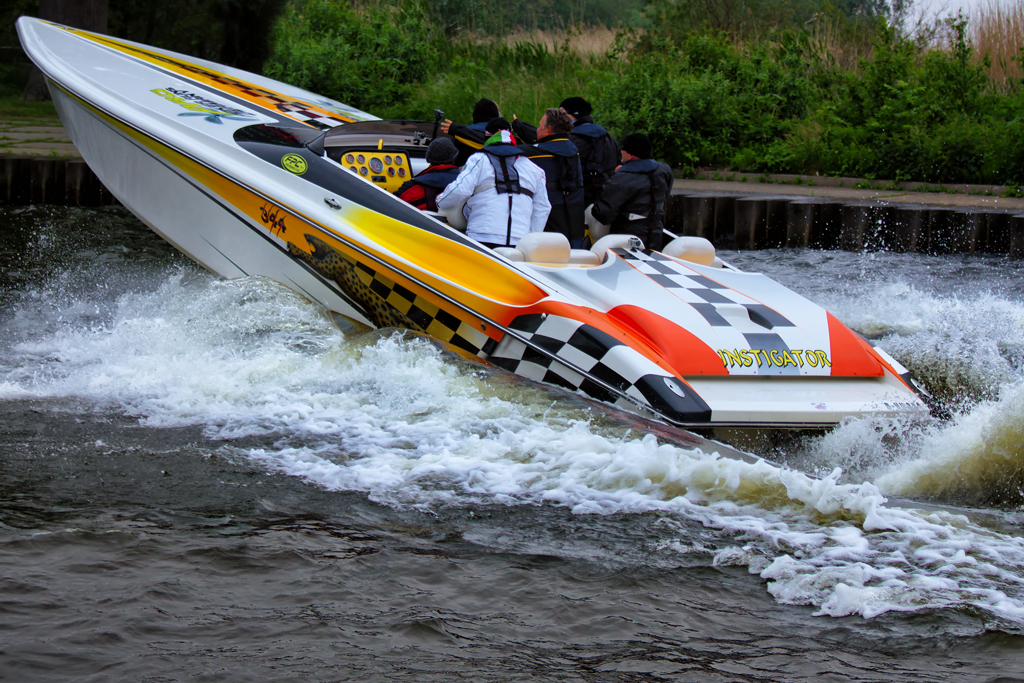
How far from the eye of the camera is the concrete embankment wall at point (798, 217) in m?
7.44

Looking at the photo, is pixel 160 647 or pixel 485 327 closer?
pixel 160 647

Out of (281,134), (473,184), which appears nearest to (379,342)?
(473,184)

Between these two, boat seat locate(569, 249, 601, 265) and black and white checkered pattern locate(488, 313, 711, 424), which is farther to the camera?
boat seat locate(569, 249, 601, 265)

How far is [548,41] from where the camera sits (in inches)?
550

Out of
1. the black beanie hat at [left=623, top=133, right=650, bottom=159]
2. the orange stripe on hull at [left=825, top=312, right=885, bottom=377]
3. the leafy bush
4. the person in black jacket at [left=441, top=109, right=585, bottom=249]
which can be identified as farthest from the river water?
the leafy bush

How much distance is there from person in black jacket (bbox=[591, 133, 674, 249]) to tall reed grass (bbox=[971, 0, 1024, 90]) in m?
7.46

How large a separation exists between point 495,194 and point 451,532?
222cm

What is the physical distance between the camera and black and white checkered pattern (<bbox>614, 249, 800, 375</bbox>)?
144 inches

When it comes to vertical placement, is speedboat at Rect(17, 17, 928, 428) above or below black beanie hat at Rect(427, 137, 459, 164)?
below

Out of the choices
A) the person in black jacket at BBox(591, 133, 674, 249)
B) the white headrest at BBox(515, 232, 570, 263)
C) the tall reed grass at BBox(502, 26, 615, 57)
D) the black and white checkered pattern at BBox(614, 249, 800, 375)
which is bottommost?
the black and white checkered pattern at BBox(614, 249, 800, 375)

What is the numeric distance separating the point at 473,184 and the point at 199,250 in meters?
1.68

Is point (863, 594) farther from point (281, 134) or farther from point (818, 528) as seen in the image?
point (281, 134)

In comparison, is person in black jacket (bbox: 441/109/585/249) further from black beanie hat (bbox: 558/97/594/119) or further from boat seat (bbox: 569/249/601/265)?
black beanie hat (bbox: 558/97/594/119)

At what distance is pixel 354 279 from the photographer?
4.44 m
